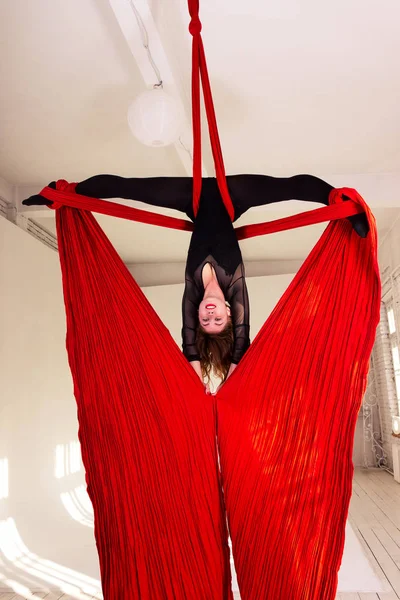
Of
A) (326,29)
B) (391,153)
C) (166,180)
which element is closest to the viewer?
(166,180)

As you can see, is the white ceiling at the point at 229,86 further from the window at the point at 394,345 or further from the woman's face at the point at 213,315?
the window at the point at 394,345

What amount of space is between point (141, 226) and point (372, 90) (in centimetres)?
265

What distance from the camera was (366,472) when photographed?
6.07 m

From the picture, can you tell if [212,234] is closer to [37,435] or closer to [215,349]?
[215,349]

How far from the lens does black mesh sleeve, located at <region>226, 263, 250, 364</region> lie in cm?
146

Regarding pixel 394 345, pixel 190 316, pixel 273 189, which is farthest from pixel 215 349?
pixel 394 345

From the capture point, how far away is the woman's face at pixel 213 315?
4.69 ft

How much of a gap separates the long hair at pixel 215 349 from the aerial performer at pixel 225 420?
163 millimetres

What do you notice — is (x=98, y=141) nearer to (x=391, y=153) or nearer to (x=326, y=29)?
(x=326, y=29)

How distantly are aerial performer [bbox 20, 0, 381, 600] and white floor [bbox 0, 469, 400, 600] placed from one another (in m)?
1.61

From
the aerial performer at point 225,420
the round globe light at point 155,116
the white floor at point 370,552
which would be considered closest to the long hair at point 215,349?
the aerial performer at point 225,420

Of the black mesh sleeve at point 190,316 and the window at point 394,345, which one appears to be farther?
the window at point 394,345

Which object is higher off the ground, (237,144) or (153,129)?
(237,144)

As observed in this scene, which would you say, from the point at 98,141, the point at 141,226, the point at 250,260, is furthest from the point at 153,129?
the point at 250,260
